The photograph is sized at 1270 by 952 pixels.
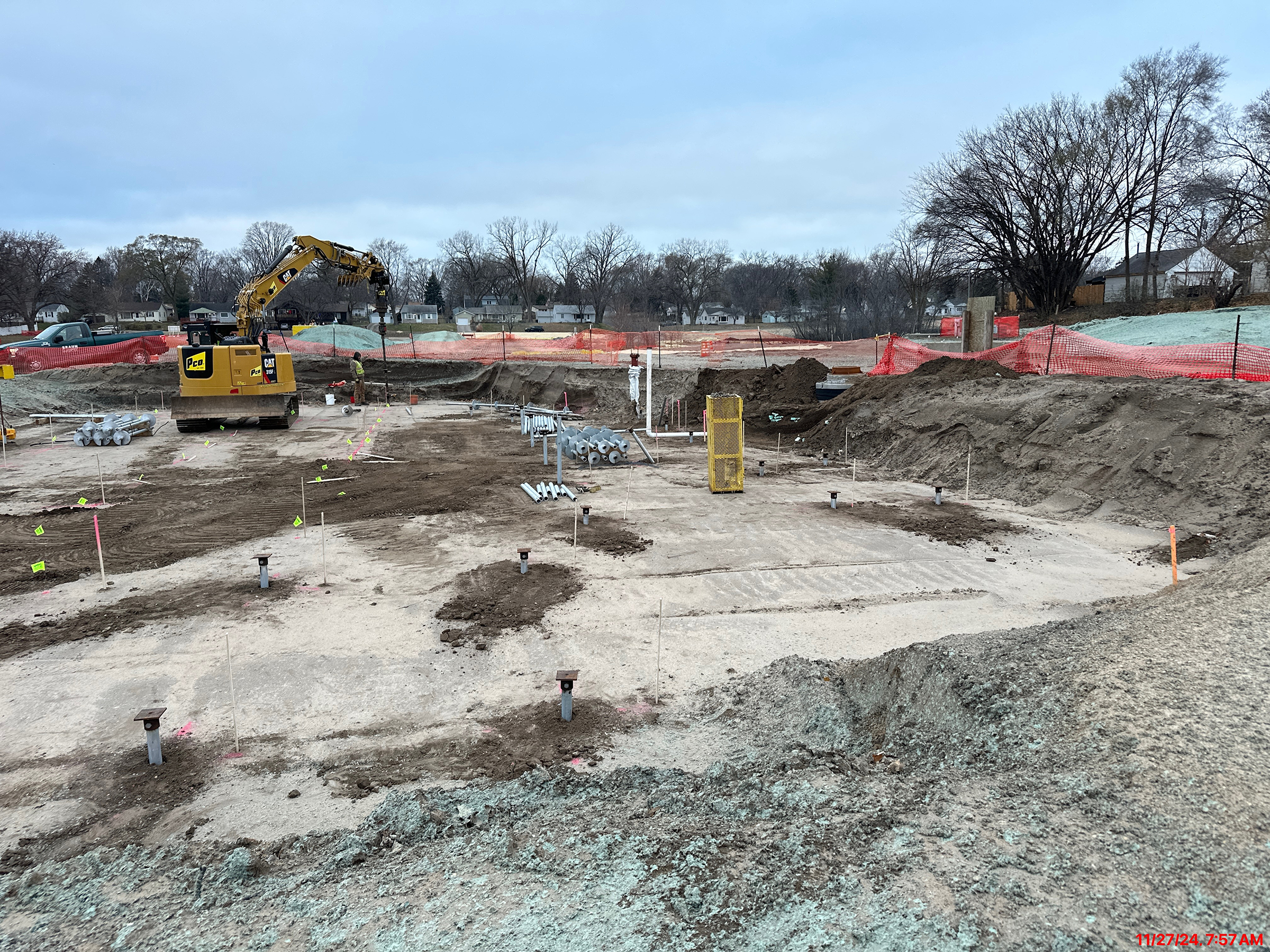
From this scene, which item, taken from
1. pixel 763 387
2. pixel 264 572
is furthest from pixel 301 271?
pixel 264 572

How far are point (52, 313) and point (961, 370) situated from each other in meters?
80.1

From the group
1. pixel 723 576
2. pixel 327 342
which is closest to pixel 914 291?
pixel 327 342

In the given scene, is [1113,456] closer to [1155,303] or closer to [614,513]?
[614,513]

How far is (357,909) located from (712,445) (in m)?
11.6

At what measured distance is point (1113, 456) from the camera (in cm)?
1321

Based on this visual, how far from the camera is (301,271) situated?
25.6 metres

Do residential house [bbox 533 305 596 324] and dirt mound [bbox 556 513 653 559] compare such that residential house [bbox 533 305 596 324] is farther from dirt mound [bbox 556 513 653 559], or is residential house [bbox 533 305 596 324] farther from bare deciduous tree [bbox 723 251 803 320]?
dirt mound [bbox 556 513 653 559]

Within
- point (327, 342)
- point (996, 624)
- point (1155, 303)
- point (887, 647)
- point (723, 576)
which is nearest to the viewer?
point (887, 647)

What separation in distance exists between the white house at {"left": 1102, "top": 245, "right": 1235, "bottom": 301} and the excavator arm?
1258 inches

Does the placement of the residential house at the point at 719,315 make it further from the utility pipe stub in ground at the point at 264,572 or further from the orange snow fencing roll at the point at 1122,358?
the utility pipe stub in ground at the point at 264,572

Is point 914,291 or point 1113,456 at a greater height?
point 914,291

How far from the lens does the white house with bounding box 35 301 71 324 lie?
60.1m

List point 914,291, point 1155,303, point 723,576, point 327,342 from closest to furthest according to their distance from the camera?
point 723,576 < point 1155,303 < point 327,342 < point 914,291

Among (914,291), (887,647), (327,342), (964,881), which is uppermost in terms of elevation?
(914,291)
